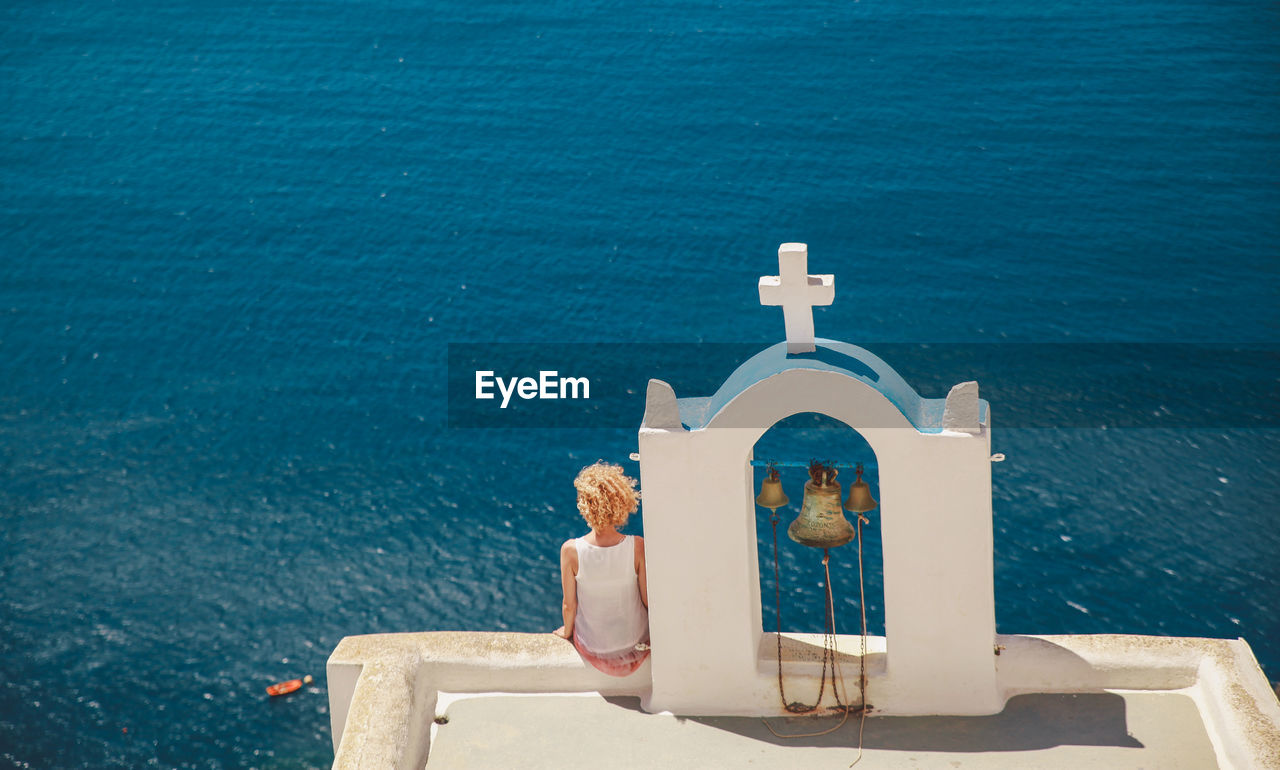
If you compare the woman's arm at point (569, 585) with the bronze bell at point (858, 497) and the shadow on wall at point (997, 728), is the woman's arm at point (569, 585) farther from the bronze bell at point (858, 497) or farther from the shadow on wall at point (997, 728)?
the bronze bell at point (858, 497)

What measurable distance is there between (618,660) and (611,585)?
0.46 metres

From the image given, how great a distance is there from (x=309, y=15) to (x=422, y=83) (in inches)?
221

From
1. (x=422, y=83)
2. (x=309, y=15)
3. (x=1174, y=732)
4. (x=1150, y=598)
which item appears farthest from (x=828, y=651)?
(x=309, y=15)

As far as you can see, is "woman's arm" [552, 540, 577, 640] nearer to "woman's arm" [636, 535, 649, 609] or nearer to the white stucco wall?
"woman's arm" [636, 535, 649, 609]

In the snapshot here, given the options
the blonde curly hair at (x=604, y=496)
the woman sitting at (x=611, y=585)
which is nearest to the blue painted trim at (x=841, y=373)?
the blonde curly hair at (x=604, y=496)

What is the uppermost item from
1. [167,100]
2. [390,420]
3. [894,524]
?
[167,100]

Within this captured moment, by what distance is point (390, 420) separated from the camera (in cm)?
2098

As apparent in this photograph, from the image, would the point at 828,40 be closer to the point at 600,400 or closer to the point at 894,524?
the point at 600,400

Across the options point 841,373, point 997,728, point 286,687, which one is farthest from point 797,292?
point 286,687

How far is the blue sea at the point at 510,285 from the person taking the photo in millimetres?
17219

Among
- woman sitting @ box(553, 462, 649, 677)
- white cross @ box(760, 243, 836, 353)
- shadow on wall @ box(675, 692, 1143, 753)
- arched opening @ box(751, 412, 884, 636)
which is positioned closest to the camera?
white cross @ box(760, 243, 836, 353)

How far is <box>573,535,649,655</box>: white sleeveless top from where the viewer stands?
306 inches

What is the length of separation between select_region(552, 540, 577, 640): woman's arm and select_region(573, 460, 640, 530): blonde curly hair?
10.3 inches

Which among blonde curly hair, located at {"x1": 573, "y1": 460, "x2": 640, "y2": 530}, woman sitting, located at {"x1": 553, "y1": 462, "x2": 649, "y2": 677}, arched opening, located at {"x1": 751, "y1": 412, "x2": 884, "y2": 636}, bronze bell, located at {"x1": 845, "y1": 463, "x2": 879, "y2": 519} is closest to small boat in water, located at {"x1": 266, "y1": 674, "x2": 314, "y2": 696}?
arched opening, located at {"x1": 751, "y1": 412, "x2": 884, "y2": 636}
